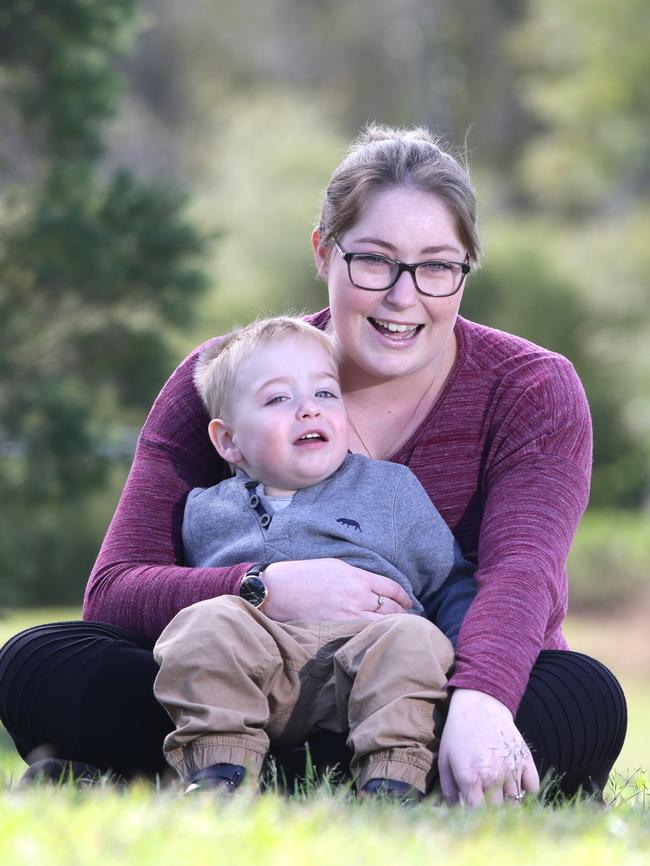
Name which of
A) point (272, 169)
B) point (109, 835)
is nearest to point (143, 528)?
point (109, 835)

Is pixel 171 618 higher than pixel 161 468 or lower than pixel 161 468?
lower

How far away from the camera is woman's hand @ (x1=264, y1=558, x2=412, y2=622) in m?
2.91

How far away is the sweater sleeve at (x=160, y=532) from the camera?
3.09 meters

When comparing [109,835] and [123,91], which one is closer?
[109,835]

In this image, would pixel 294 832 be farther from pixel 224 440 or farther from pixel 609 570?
pixel 609 570

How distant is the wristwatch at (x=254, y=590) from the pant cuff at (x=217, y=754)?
1.13 ft

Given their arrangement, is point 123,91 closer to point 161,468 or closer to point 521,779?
point 161,468

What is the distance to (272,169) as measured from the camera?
69.8ft

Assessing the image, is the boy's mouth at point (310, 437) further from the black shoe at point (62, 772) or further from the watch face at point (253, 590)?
the black shoe at point (62, 772)

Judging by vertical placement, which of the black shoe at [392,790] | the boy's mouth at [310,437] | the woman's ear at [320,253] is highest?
A: the woman's ear at [320,253]

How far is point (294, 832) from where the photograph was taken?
198 cm

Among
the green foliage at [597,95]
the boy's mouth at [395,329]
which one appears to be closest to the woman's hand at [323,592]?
the boy's mouth at [395,329]

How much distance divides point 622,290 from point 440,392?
541 inches

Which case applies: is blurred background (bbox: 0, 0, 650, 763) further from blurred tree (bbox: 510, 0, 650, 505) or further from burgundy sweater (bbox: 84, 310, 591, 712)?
burgundy sweater (bbox: 84, 310, 591, 712)
